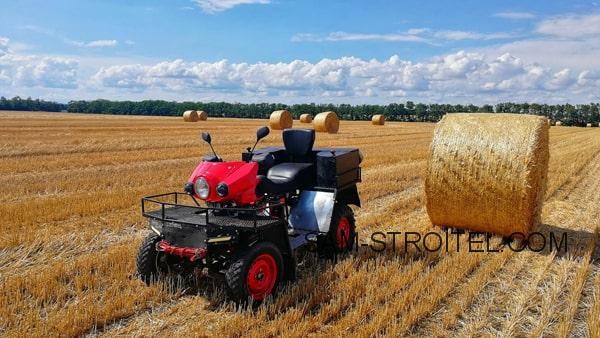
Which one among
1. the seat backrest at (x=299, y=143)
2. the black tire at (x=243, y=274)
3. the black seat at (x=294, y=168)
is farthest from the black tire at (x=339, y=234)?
the black tire at (x=243, y=274)

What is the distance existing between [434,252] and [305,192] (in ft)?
5.31

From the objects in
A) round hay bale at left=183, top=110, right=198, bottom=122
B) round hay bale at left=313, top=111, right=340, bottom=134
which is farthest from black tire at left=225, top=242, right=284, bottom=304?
round hay bale at left=183, top=110, right=198, bottom=122

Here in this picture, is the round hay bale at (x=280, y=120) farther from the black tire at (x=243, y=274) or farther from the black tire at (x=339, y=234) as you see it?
the black tire at (x=243, y=274)

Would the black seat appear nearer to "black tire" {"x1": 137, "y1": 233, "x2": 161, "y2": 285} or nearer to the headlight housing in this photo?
the headlight housing

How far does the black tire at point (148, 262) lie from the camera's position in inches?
187

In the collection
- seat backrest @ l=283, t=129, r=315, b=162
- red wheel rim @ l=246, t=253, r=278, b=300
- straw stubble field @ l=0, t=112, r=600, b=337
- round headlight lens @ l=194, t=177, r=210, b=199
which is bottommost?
straw stubble field @ l=0, t=112, r=600, b=337

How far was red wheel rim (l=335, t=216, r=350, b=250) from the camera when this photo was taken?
571 centimetres

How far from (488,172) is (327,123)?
20951mm

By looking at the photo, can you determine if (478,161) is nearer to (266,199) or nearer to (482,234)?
(482,234)

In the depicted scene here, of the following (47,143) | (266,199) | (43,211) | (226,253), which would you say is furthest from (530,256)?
(47,143)

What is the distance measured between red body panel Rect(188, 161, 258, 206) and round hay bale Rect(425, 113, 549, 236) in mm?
3023

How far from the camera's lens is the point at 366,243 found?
6367 mm

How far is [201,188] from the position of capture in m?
4.51

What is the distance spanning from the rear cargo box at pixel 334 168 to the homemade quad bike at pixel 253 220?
0.01 m
